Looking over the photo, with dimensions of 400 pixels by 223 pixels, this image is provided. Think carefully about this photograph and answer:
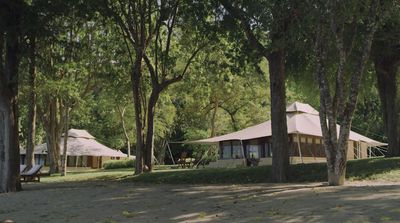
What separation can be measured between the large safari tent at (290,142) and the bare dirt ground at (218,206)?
18912 millimetres

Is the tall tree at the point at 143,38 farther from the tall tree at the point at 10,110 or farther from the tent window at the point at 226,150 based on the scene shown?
the tent window at the point at 226,150

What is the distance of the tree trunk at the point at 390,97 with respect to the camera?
22703mm

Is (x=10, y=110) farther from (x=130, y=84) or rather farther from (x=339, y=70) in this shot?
(x=130, y=84)

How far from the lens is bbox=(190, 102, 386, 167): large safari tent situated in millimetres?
33438

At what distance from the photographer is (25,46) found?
18.8 metres

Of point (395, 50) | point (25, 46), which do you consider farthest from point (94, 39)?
point (395, 50)

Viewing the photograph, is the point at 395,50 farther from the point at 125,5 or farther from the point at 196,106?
the point at 196,106

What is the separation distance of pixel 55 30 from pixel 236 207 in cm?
1293

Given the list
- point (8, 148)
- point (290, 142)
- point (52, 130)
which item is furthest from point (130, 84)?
point (8, 148)

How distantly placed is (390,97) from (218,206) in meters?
14.4

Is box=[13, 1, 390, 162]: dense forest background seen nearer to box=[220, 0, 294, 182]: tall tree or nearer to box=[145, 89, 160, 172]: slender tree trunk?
box=[220, 0, 294, 182]: tall tree

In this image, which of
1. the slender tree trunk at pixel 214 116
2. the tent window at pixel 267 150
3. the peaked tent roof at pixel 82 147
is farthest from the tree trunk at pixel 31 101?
the peaked tent roof at pixel 82 147

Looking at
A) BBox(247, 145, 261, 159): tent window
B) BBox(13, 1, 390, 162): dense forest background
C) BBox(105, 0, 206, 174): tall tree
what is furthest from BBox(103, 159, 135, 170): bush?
BBox(105, 0, 206, 174): tall tree

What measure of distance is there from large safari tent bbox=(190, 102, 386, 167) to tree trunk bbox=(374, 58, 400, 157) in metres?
8.81
